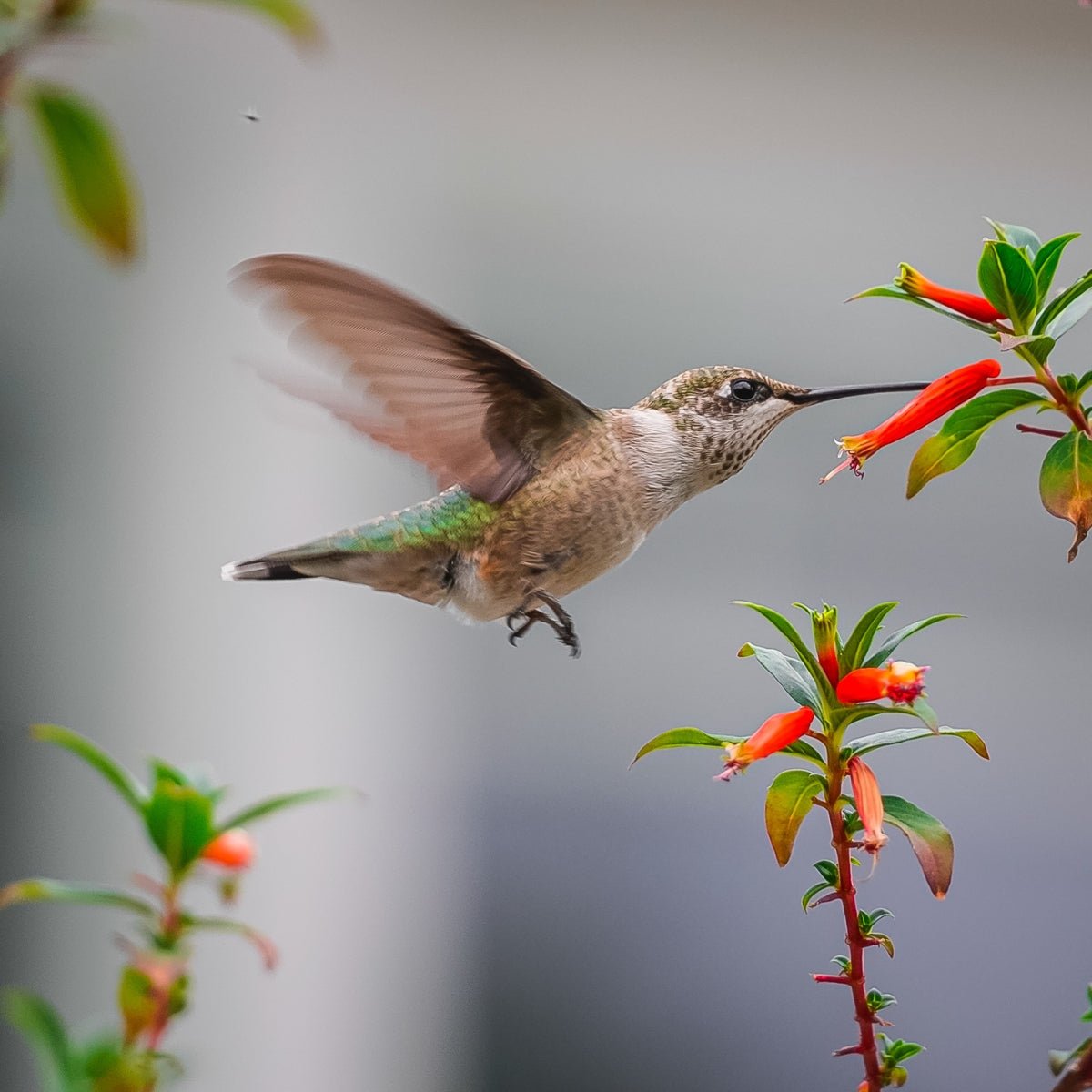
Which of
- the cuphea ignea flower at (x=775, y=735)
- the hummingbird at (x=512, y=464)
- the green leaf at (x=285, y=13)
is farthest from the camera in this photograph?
the hummingbird at (x=512, y=464)

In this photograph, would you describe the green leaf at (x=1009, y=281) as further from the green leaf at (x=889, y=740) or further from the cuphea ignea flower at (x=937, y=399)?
the green leaf at (x=889, y=740)

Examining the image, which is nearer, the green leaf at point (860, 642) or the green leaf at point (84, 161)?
the green leaf at point (84, 161)

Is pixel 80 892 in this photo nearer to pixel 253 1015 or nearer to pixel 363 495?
pixel 253 1015

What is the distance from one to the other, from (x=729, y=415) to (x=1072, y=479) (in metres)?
0.43

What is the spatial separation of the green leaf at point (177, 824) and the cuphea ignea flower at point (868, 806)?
0.39 m

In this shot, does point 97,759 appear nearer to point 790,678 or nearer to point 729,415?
point 790,678

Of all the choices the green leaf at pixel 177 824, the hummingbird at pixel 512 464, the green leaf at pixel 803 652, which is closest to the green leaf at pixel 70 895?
the green leaf at pixel 177 824

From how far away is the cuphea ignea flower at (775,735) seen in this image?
83cm

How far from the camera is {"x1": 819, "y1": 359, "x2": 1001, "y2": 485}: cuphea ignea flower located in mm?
913

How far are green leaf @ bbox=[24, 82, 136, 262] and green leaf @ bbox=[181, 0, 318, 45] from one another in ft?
0.28

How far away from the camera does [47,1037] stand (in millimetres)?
627

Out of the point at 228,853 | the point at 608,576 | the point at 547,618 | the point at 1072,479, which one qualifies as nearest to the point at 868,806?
the point at 1072,479

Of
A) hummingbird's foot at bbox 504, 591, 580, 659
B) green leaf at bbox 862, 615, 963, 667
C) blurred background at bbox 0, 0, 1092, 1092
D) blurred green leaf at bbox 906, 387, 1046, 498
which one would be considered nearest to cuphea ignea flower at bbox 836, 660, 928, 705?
green leaf at bbox 862, 615, 963, 667

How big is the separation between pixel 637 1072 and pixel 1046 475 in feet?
10.8
